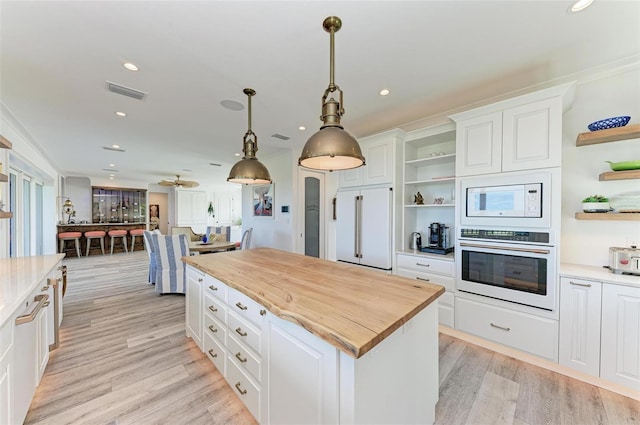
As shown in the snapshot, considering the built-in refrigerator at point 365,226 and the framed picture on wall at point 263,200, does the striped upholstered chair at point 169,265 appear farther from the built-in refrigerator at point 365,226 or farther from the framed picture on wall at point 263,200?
the built-in refrigerator at point 365,226

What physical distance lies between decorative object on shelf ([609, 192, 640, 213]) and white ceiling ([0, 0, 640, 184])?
45.7 inches

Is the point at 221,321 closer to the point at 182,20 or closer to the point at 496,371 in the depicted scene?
the point at 182,20

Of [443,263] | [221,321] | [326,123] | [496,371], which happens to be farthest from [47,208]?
[496,371]

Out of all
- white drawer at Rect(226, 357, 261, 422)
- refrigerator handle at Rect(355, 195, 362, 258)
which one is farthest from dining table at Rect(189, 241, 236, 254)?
white drawer at Rect(226, 357, 261, 422)

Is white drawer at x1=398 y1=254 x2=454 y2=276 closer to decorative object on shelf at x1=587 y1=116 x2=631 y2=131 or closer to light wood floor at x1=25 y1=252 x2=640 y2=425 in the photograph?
light wood floor at x1=25 y1=252 x2=640 y2=425

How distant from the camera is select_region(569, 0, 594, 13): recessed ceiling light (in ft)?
4.93

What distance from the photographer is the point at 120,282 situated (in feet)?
15.7

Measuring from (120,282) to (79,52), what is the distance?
14.2 feet

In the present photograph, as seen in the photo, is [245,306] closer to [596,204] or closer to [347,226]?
[347,226]

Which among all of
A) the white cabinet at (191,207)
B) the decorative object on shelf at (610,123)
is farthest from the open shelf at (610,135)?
the white cabinet at (191,207)

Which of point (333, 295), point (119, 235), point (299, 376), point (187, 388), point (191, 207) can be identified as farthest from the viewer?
point (191, 207)

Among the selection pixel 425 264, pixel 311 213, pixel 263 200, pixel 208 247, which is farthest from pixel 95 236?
pixel 425 264

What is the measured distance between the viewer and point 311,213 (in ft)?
16.6

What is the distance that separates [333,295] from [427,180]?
2355 millimetres
